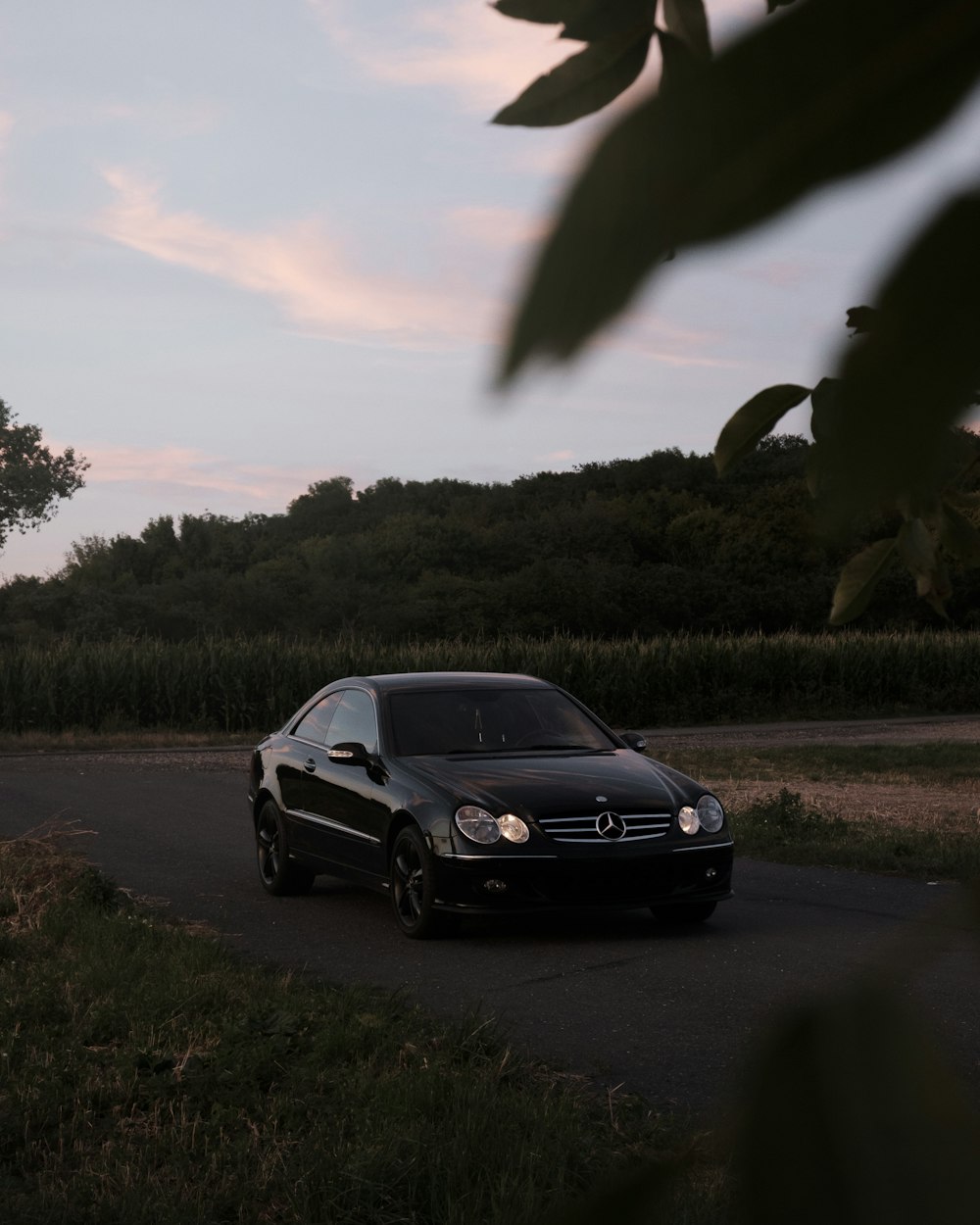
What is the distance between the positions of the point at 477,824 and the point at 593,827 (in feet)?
2.06

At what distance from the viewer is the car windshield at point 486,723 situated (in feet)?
30.9

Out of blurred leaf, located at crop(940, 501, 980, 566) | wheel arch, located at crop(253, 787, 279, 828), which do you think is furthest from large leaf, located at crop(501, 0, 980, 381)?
wheel arch, located at crop(253, 787, 279, 828)

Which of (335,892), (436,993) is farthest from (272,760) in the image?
(436,993)

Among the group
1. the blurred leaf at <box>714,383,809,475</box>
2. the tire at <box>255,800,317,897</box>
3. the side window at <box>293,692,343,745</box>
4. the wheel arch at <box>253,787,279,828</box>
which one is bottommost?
the tire at <box>255,800,317,897</box>

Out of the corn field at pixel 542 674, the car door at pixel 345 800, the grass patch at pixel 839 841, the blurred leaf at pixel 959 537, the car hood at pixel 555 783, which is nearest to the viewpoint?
the blurred leaf at pixel 959 537

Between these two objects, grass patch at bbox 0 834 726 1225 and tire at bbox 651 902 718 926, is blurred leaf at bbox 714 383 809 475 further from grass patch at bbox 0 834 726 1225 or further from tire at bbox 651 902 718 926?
tire at bbox 651 902 718 926

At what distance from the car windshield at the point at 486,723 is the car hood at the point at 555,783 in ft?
0.82

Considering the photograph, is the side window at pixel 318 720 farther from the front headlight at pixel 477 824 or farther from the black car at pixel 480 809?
the front headlight at pixel 477 824

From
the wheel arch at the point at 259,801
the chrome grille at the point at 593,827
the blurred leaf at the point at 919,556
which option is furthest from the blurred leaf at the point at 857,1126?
the wheel arch at the point at 259,801

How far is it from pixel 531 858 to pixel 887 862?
3.64 meters

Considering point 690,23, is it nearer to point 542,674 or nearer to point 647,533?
point 647,533

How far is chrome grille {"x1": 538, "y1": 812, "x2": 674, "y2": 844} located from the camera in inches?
329

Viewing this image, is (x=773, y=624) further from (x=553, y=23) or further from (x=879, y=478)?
(x=879, y=478)

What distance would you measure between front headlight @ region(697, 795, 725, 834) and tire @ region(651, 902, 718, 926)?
0.48 m
